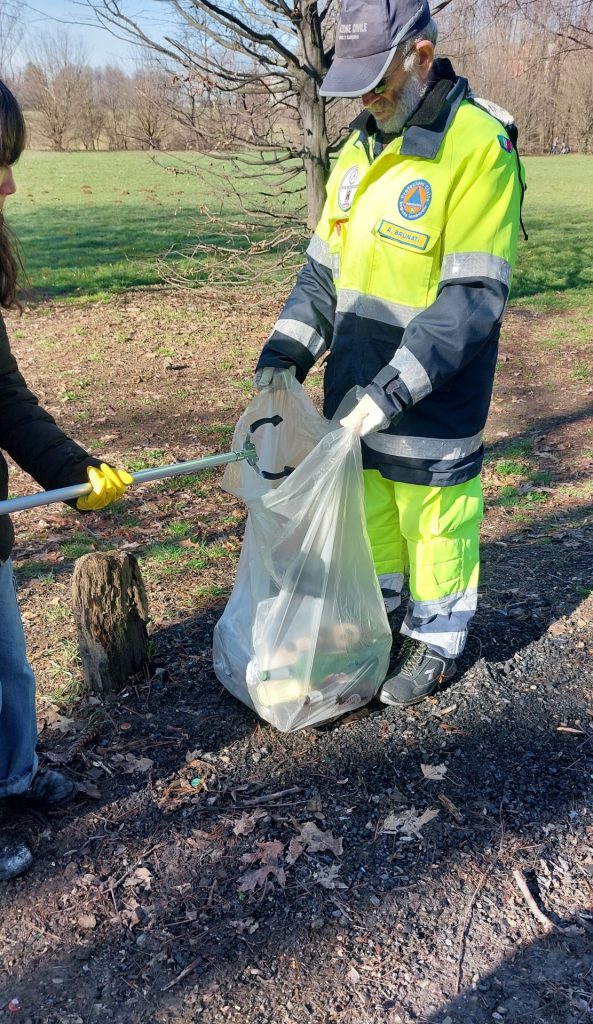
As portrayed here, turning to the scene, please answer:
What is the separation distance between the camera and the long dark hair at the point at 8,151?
1.60m

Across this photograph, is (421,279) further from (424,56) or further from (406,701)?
(406,701)

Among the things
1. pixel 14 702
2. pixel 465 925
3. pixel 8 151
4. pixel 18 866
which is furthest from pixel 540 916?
pixel 8 151

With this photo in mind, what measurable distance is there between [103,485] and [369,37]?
1.34 m

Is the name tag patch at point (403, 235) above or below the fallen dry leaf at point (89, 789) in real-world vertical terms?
above

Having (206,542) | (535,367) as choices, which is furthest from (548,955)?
(535,367)

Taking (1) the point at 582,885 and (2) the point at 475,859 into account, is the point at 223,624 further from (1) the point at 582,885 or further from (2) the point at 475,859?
(1) the point at 582,885

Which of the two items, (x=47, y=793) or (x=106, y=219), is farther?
(x=106, y=219)

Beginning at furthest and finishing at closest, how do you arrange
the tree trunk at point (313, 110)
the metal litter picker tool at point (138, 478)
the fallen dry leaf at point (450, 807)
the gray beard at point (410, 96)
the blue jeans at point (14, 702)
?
1. the tree trunk at point (313, 110)
2. the fallen dry leaf at point (450, 807)
3. the gray beard at point (410, 96)
4. the blue jeans at point (14, 702)
5. the metal litter picker tool at point (138, 478)

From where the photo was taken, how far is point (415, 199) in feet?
7.05

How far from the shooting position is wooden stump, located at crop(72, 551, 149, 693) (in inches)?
103

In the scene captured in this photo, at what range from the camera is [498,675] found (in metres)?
2.86

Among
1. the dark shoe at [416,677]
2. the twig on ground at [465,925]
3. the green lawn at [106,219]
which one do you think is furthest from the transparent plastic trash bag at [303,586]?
the green lawn at [106,219]

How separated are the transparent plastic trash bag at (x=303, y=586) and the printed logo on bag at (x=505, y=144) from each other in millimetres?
850

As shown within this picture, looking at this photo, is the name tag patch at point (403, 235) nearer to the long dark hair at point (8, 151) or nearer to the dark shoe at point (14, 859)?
the long dark hair at point (8, 151)
